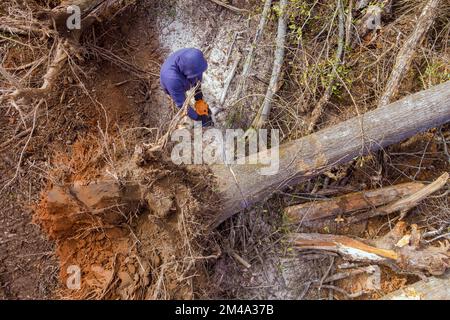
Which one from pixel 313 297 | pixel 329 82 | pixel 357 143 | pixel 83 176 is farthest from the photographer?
pixel 329 82

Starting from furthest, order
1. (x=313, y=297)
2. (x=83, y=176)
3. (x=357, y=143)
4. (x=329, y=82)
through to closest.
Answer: (x=329, y=82) → (x=313, y=297) → (x=357, y=143) → (x=83, y=176)

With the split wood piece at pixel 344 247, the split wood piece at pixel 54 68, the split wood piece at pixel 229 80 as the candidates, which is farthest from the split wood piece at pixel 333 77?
the split wood piece at pixel 54 68

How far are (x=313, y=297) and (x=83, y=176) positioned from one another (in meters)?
2.02

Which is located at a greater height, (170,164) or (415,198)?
(170,164)

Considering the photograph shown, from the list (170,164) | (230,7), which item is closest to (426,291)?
(170,164)

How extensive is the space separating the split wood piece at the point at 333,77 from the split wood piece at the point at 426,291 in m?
1.44

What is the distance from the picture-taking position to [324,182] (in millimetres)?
3246

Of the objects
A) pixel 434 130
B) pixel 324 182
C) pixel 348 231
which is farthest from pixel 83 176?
pixel 434 130

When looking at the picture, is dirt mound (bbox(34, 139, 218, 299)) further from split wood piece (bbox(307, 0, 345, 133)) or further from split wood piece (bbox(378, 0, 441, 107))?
split wood piece (bbox(378, 0, 441, 107))

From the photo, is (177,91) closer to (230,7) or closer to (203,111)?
(203,111)

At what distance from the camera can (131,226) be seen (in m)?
2.62

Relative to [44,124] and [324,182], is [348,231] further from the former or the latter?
[44,124]

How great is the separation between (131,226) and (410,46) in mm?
2770

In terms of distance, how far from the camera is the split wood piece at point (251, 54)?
338 centimetres
